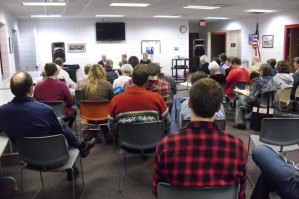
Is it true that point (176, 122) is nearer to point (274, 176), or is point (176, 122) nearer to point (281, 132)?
point (281, 132)

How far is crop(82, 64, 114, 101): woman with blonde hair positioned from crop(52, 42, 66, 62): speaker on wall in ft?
23.0

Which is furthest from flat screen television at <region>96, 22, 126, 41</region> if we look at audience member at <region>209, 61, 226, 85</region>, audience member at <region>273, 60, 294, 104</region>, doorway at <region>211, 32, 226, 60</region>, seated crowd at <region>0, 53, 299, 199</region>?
audience member at <region>273, 60, 294, 104</region>

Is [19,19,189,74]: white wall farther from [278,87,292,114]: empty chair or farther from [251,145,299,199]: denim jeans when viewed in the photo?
[251,145,299,199]: denim jeans

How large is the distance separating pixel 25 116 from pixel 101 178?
1328 millimetres

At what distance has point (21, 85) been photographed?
8.14 ft

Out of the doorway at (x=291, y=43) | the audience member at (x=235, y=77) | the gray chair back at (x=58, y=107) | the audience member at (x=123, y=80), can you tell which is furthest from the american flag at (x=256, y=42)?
the gray chair back at (x=58, y=107)

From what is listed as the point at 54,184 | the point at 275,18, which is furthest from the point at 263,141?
the point at 275,18

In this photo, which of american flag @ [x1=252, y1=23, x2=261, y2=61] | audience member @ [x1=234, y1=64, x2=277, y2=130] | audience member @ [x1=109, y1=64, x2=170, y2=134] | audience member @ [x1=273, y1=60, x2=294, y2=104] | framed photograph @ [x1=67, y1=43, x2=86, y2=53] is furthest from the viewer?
framed photograph @ [x1=67, y1=43, x2=86, y2=53]

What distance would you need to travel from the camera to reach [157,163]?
4.97 feet

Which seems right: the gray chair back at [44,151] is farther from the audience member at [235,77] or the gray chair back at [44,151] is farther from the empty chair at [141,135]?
the audience member at [235,77]

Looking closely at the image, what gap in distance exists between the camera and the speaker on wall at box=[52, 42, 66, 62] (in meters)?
10.8

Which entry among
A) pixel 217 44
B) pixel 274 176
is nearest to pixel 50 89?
pixel 274 176

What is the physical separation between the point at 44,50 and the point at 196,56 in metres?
6.60

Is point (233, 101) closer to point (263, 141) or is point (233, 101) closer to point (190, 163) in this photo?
point (263, 141)
